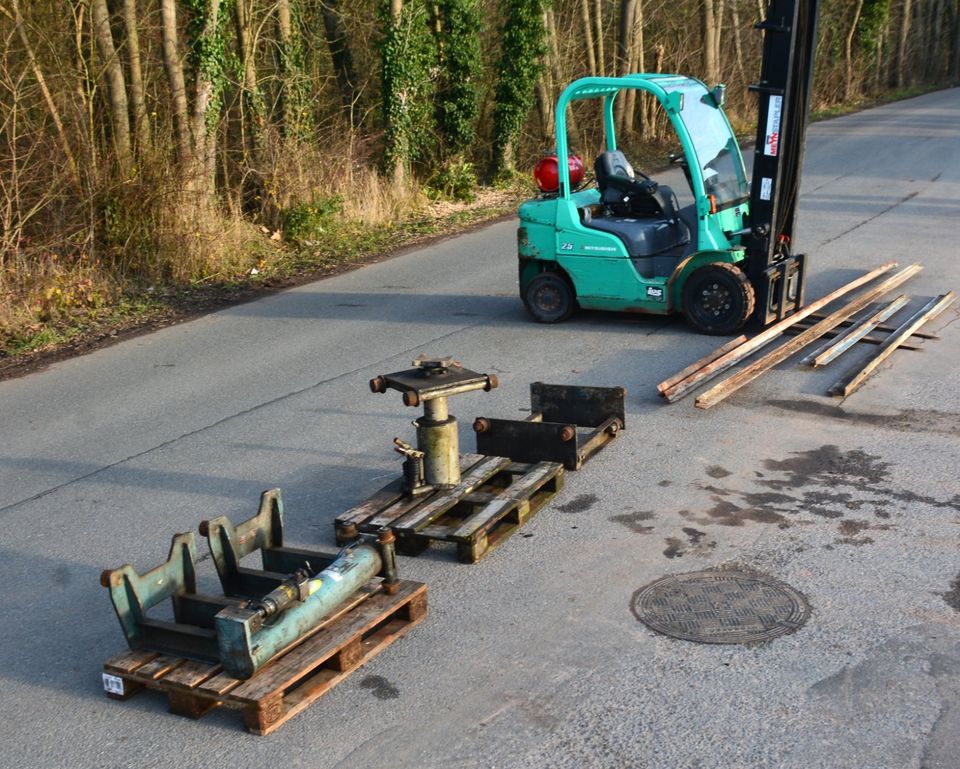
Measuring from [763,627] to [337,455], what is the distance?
363 centimetres

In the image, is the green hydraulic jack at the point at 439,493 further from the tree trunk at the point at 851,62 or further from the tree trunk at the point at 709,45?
the tree trunk at the point at 851,62

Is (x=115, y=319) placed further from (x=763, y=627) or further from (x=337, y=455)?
(x=763, y=627)

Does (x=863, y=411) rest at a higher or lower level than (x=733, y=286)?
lower

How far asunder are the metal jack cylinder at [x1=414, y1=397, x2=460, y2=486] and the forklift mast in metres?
4.60

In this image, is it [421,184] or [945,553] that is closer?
[945,553]

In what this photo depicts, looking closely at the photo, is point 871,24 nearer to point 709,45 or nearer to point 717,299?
point 709,45

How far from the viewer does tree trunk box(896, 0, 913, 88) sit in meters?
42.9

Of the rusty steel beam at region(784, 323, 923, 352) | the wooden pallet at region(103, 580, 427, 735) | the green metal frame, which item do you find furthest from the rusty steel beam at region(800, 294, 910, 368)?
the wooden pallet at region(103, 580, 427, 735)

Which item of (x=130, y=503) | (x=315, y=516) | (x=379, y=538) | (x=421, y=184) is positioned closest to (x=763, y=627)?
(x=379, y=538)

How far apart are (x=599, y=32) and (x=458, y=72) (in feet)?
21.0

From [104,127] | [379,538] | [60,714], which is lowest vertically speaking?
[60,714]

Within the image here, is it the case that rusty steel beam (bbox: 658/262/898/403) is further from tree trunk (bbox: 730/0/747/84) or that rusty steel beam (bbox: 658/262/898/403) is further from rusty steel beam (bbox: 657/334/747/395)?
tree trunk (bbox: 730/0/747/84)

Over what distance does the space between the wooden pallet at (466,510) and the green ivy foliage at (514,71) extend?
1514cm

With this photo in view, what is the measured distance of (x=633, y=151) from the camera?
24125mm
